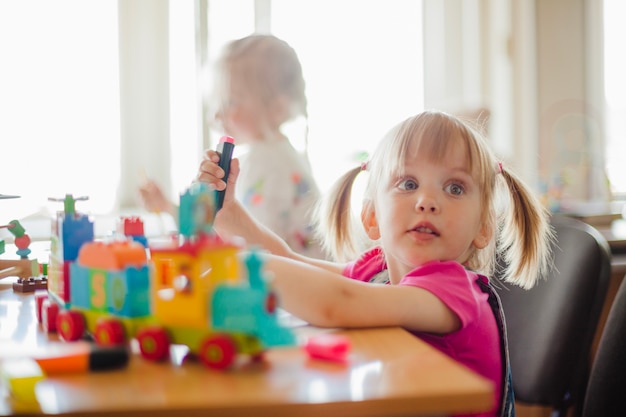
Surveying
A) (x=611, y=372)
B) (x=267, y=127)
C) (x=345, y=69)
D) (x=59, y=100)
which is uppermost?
(x=345, y=69)

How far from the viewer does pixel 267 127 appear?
190 cm

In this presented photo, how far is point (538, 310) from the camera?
1021mm

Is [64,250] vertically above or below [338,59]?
below

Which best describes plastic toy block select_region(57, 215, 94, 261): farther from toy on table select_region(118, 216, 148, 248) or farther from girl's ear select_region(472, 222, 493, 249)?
girl's ear select_region(472, 222, 493, 249)

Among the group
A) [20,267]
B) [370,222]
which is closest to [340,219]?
[370,222]

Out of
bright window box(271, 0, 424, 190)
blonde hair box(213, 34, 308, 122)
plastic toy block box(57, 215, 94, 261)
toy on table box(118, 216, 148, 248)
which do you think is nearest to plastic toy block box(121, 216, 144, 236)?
toy on table box(118, 216, 148, 248)

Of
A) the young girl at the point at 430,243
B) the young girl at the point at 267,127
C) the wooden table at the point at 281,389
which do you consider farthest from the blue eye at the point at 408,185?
the young girl at the point at 267,127

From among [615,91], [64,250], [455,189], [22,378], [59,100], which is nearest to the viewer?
[22,378]

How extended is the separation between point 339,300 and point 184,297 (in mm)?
192

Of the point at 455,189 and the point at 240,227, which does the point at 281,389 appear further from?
the point at 240,227

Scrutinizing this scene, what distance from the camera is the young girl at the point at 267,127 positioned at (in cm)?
183

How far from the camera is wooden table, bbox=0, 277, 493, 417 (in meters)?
0.45

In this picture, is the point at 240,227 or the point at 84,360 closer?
the point at 84,360

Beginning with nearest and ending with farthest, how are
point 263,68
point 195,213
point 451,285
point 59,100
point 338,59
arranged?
point 195,213
point 451,285
point 263,68
point 59,100
point 338,59
